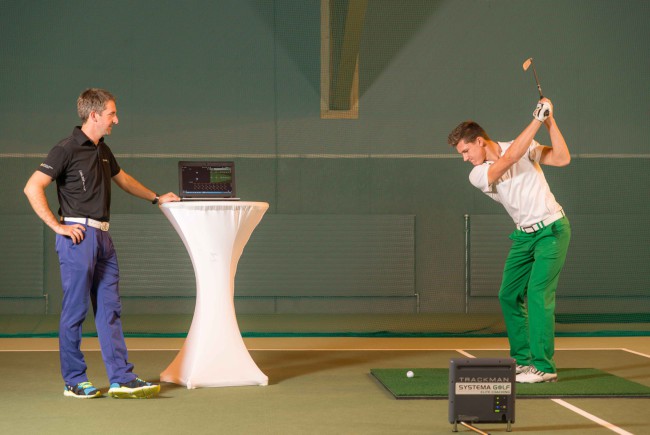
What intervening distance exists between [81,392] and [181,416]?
0.69 m

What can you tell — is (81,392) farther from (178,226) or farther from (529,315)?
(529,315)

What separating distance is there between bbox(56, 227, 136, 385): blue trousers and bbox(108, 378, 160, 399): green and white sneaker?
3cm

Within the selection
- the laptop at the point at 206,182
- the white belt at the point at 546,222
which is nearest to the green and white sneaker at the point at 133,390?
the laptop at the point at 206,182

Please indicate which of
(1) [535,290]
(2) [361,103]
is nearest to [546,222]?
(1) [535,290]

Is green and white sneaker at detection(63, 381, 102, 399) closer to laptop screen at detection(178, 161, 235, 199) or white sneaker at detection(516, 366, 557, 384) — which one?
laptop screen at detection(178, 161, 235, 199)

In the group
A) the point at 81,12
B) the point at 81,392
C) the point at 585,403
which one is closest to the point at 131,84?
the point at 81,12

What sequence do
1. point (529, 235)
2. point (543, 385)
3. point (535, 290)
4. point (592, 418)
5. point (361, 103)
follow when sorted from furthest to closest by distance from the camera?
1. point (361, 103)
2. point (529, 235)
3. point (535, 290)
4. point (543, 385)
5. point (592, 418)

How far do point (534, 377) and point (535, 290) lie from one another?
18.0 inches

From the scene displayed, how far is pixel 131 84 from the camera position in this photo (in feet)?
28.9

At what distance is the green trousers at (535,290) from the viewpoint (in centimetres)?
459

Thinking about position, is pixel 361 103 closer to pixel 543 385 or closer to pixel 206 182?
pixel 206 182

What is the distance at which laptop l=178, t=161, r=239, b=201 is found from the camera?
4.62 m

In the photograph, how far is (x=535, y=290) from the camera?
4.61m

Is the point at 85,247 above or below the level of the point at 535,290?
above
